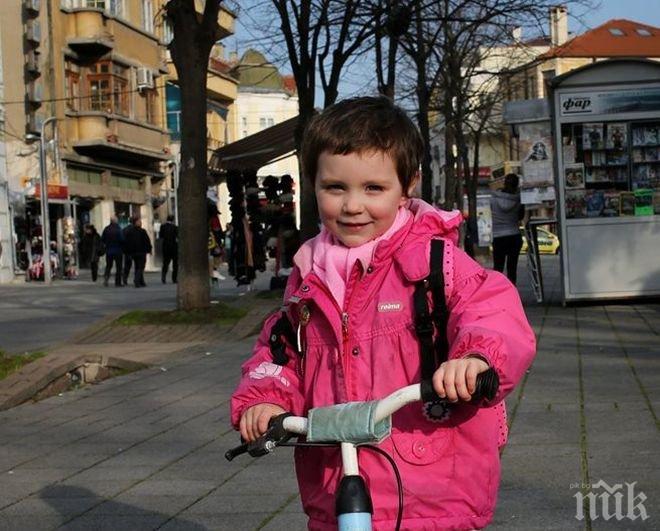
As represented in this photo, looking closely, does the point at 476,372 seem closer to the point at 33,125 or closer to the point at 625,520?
the point at 625,520

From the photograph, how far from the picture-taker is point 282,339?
3.09 meters

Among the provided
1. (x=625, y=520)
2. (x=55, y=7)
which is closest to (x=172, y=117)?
(x=55, y=7)

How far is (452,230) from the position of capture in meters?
3.06

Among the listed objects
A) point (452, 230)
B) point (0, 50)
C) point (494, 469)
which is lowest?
point (494, 469)

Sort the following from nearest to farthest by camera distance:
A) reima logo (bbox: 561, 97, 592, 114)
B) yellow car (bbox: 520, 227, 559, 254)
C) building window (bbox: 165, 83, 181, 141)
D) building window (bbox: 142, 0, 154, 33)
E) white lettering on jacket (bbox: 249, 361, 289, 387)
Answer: white lettering on jacket (bbox: 249, 361, 289, 387), reima logo (bbox: 561, 97, 592, 114), building window (bbox: 142, 0, 154, 33), yellow car (bbox: 520, 227, 559, 254), building window (bbox: 165, 83, 181, 141)

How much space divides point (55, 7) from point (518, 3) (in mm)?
24890

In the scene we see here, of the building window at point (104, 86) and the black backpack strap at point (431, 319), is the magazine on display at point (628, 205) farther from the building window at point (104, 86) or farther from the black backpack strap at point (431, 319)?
the building window at point (104, 86)

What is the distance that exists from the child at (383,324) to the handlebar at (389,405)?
0.73 ft

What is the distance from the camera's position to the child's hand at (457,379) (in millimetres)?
2402

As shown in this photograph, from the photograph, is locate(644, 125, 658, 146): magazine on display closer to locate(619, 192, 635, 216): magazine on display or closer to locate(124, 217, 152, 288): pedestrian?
locate(619, 192, 635, 216): magazine on display

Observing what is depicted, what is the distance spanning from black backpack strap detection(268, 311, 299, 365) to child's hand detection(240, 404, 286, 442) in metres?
0.23

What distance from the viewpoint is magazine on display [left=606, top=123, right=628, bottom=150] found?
16703mm

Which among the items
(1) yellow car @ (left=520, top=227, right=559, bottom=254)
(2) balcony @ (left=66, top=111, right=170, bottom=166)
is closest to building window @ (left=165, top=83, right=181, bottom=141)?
(2) balcony @ (left=66, top=111, right=170, bottom=166)

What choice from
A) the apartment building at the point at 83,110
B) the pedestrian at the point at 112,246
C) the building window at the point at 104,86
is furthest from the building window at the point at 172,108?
the pedestrian at the point at 112,246
